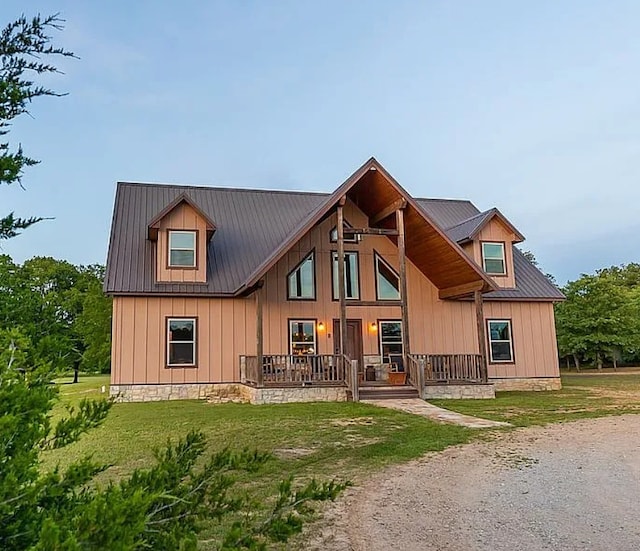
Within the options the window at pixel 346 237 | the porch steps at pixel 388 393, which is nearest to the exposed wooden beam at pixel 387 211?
the window at pixel 346 237

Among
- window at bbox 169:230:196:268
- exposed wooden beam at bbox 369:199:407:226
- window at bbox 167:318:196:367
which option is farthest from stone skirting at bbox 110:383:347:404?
exposed wooden beam at bbox 369:199:407:226

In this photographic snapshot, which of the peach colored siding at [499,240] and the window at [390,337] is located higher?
the peach colored siding at [499,240]

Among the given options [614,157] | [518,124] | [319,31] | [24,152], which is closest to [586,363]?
[614,157]

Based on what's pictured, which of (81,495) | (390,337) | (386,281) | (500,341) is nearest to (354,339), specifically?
(390,337)

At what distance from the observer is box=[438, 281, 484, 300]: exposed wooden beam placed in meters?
15.6

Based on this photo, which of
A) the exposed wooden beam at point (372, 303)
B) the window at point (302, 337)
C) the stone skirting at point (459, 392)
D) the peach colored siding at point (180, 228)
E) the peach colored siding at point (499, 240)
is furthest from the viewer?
the peach colored siding at point (499, 240)

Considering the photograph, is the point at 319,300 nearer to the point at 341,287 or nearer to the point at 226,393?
the point at 341,287

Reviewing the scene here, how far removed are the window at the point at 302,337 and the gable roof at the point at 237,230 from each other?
216 cm

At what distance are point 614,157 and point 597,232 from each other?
39334 mm

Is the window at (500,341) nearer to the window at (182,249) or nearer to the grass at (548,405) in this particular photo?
the grass at (548,405)

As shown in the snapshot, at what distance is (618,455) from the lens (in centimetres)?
744

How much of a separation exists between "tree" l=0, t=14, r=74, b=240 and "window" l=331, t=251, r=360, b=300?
14269 mm

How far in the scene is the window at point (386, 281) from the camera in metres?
17.5

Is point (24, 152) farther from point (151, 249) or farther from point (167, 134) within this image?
point (167, 134)
